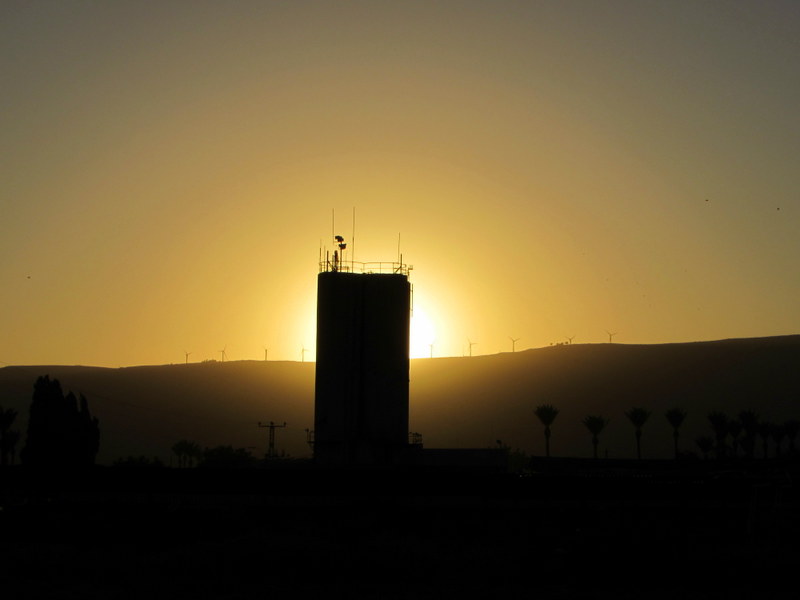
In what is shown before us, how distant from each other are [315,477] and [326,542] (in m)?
14.3

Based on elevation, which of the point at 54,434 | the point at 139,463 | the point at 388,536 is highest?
the point at 54,434

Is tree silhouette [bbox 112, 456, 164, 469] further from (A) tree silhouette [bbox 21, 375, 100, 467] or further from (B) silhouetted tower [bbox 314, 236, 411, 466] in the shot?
(B) silhouetted tower [bbox 314, 236, 411, 466]

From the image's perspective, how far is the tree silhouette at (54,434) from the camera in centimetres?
7919

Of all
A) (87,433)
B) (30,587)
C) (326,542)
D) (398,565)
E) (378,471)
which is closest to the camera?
(30,587)

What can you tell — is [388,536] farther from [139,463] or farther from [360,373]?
[139,463]

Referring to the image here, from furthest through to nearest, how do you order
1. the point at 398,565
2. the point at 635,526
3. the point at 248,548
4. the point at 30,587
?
the point at 635,526
the point at 248,548
the point at 398,565
the point at 30,587

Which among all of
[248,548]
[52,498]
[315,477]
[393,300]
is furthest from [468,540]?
[393,300]

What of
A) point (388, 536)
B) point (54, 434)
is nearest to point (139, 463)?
point (54, 434)

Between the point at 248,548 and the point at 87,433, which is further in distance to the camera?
the point at 87,433

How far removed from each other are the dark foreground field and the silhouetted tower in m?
10.3

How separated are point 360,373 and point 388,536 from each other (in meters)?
31.2

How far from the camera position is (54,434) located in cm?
8038

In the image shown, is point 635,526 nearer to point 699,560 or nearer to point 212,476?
point 699,560

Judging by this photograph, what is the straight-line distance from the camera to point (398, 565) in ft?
122
